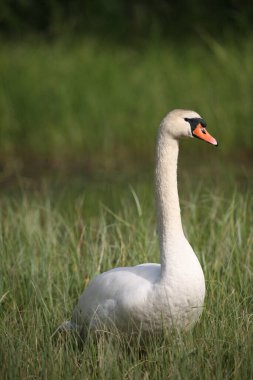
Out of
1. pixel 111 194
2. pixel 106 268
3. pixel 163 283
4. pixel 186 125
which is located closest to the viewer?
pixel 163 283

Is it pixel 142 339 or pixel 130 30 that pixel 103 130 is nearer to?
pixel 130 30

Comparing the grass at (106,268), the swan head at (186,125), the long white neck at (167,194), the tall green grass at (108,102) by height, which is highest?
the tall green grass at (108,102)

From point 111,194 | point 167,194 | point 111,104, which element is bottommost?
point 167,194

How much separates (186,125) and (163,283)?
2.02ft

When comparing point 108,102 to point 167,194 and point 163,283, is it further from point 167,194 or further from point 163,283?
point 163,283

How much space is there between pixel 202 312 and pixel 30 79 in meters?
6.61

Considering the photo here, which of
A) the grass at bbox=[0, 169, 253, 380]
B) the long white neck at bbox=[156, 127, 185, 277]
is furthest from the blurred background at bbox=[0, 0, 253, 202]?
the long white neck at bbox=[156, 127, 185, 277]

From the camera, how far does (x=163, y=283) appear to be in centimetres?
404

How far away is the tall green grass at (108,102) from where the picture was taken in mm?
10109

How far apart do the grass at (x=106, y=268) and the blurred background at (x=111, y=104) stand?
123 inches

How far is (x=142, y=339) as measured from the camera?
412 cm

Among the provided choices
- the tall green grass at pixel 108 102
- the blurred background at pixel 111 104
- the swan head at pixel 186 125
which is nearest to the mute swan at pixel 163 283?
the swan head at pixel 186 125

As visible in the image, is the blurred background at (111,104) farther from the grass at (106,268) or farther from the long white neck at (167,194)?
the long white neck at (167,194)

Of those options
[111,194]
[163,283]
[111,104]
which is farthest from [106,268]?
[111,104]
